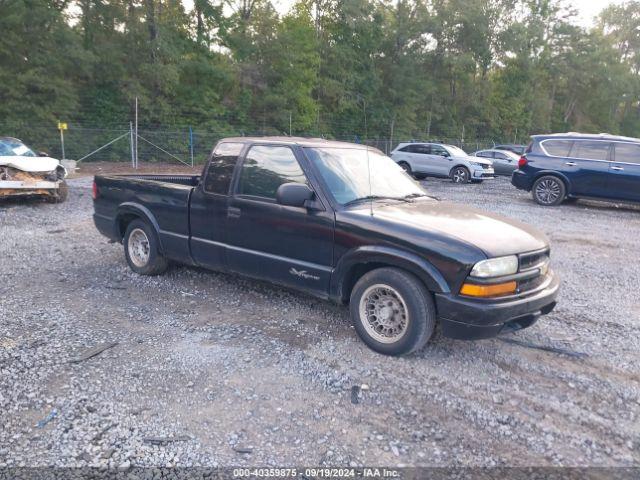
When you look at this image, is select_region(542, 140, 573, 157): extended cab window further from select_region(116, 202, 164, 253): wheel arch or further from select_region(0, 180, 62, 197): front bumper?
select_region(0, 180, 62, 197): front bumper

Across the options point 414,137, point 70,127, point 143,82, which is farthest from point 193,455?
→ point 414,137

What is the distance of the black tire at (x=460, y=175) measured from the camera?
61.5 feet

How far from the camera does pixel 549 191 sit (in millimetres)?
13070

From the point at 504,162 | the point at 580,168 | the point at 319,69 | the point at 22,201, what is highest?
the point at 319,69

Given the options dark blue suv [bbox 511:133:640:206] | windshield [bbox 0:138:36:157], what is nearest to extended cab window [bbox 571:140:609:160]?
dark blue suv [bbox 511:133:640:206]

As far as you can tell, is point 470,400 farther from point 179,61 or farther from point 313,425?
point 179,61

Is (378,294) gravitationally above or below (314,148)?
below

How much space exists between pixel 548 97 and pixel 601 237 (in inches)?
1895

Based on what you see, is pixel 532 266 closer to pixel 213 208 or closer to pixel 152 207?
pixel 213 208

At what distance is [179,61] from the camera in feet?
84.0

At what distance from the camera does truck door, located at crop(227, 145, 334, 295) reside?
4.36m

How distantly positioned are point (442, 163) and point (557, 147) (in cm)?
646

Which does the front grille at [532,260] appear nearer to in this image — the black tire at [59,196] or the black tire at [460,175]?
the black tire at [59,196]

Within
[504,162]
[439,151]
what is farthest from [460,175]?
→ [504,162]
